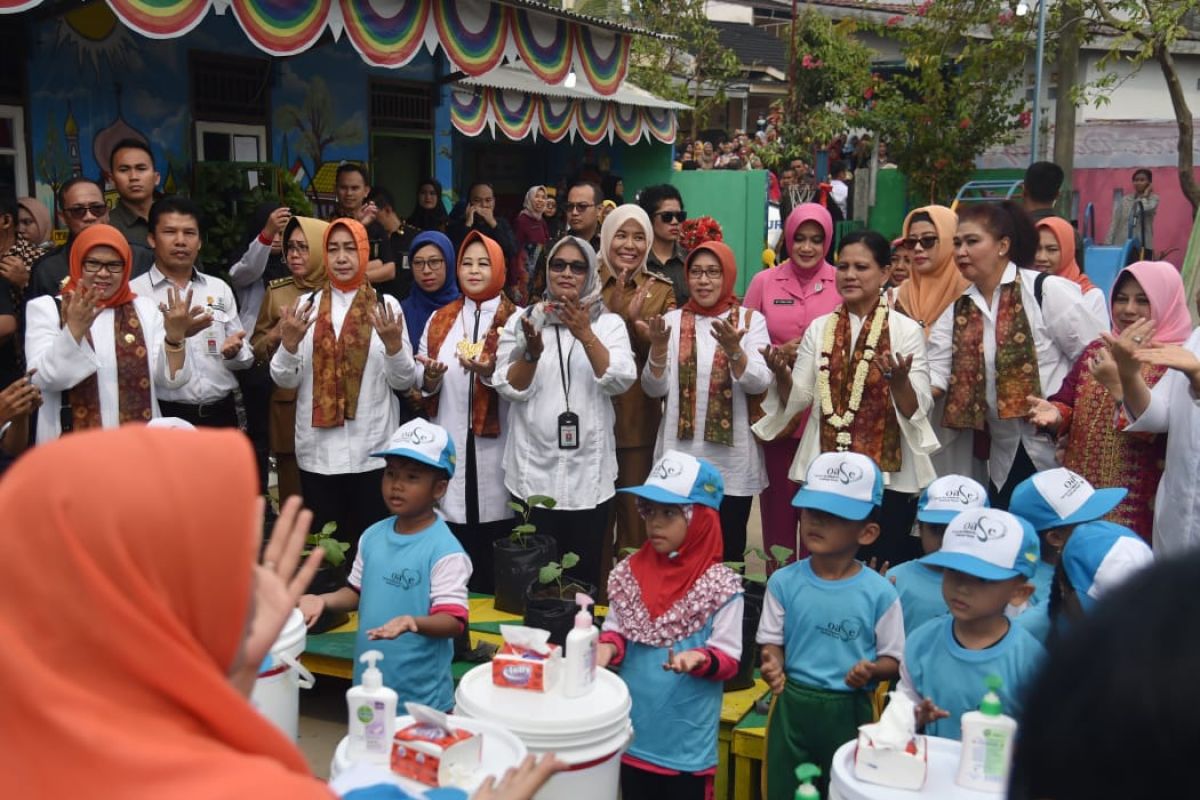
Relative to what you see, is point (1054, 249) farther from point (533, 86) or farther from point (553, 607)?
point (533, 86)

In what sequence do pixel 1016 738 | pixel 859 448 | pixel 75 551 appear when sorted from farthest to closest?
pixel 859 448
pixel 75 551
pixel 1016 738

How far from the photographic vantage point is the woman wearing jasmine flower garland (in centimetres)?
483

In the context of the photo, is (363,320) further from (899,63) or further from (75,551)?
(899,63)

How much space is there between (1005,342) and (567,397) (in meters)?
1.90

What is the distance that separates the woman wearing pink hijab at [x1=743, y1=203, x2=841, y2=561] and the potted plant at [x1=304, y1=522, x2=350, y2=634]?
2006mm

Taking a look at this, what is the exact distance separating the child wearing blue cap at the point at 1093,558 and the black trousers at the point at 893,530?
5.67 ft

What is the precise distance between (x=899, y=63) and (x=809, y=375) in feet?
58.2

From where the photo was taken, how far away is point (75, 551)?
49.3 inches

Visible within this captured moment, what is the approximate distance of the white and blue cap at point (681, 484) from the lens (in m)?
3.42

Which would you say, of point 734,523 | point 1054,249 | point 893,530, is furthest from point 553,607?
point 1054,249

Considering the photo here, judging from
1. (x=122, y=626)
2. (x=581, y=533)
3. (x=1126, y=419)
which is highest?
(x=122, y=626)

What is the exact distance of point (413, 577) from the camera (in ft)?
12.2

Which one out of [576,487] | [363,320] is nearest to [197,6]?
[363,320]

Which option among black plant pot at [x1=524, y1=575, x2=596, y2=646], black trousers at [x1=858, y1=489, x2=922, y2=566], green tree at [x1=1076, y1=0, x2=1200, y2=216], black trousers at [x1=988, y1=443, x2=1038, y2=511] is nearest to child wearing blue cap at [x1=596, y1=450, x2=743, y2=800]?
black plant pot at [x1=524, y1=575, x2=596, y2=646]
